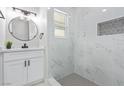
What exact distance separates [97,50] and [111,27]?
587 millimetres

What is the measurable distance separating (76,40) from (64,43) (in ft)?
1.55

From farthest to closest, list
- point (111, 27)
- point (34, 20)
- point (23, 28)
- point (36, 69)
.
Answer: point (34, 20), point (23, 28), point (36, 69), point (111, 27)

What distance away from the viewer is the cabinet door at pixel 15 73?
1450 mm

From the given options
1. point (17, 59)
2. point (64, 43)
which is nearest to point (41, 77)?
point (17, 59)

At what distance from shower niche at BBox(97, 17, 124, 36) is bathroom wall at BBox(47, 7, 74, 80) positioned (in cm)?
96


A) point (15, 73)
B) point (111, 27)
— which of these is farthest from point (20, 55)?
point (111, 27)

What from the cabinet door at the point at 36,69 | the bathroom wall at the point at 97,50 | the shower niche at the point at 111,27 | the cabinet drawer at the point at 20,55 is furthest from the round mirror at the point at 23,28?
the shower niche at the point at 111,27

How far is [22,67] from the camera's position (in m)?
1.63

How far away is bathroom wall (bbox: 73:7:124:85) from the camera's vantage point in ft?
4.90

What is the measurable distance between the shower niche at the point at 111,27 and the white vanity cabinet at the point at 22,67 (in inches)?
59.7

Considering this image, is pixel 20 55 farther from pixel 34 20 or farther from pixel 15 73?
pixel 34 20

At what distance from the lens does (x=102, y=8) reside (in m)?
1.77

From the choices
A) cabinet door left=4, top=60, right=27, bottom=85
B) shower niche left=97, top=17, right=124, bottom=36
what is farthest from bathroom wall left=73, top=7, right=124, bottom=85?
cabinet door left=4, top=60, right=27, bottom=85

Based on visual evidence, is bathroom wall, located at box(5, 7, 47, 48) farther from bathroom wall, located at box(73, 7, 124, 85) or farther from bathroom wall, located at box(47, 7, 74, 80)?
bathroom wall, located at box(73, 7, 124, 85)
